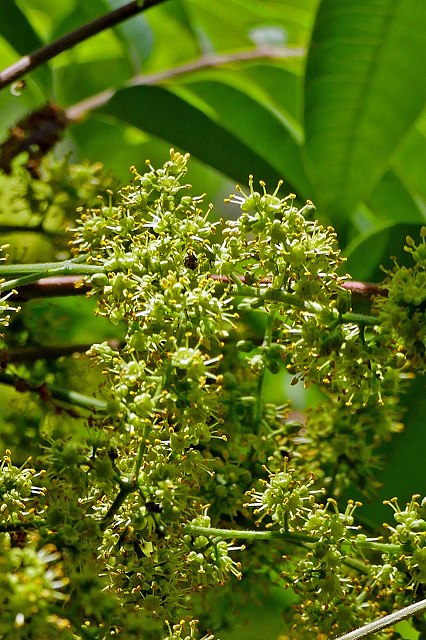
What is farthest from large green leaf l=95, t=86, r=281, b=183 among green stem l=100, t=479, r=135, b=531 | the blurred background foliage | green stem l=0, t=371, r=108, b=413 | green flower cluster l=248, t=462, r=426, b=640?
green stem l=100, t=479, r=135, b=531

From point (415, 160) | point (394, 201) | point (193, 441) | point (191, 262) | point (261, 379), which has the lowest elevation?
point (193, 441)

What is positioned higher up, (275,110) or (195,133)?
(275,110)

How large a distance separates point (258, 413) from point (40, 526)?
54 cm

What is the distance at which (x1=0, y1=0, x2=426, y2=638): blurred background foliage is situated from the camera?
229 cm

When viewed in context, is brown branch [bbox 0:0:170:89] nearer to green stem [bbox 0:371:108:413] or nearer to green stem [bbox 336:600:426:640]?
green stem [bbox 0:371:108:413]

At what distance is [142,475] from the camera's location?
157 centimetres

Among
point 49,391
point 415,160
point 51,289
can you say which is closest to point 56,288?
point 51,289

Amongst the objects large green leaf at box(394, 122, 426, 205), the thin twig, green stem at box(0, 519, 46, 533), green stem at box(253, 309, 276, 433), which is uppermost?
the thin twig

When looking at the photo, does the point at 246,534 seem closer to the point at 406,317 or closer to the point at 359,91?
the point at 406,317

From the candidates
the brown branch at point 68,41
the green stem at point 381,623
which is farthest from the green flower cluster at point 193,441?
the brown branch at point 68,41

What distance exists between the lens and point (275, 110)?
2.77 m

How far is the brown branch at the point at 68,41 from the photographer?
6.77 feet

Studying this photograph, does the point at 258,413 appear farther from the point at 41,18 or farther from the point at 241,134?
the point at 41,18

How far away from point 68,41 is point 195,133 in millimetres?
468
